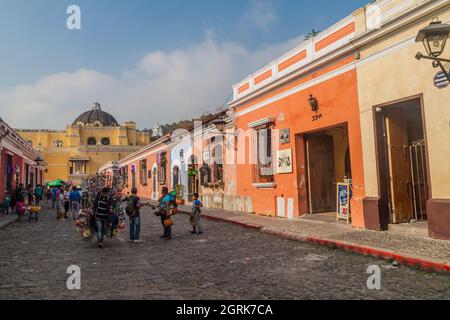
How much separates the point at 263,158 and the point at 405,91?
621cm

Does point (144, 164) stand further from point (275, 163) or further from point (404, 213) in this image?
point (404, 213)

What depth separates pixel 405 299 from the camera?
4.07m

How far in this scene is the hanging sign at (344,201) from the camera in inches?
377

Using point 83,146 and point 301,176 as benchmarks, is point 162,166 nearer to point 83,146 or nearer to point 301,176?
point 301,176

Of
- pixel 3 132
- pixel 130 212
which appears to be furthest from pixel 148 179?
pixel 130 212

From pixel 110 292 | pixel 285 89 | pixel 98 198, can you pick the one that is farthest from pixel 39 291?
pixel 285 89

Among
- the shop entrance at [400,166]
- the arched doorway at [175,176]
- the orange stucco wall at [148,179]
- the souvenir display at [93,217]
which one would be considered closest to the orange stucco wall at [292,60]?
the shop entrance at [400,166]

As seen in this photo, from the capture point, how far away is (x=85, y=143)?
58719mm

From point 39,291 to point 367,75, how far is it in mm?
8204

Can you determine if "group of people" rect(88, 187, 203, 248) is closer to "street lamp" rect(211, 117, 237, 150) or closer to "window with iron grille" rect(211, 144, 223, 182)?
"street lamp" rect(211, 117, 237, 150)

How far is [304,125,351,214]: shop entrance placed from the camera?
1145cm

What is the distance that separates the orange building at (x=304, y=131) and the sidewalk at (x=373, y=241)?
0.90m

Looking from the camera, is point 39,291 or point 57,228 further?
point 57,228

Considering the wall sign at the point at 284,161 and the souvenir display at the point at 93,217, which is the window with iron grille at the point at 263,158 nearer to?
the wall sign at the point at 284,161
